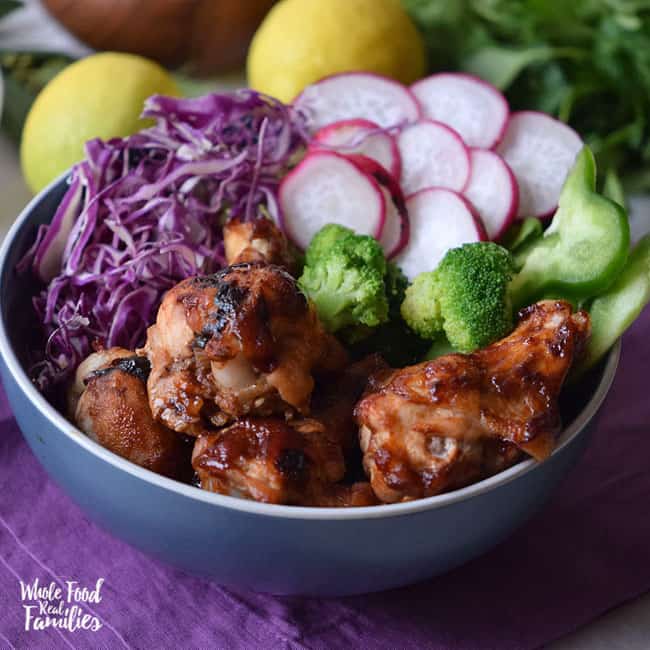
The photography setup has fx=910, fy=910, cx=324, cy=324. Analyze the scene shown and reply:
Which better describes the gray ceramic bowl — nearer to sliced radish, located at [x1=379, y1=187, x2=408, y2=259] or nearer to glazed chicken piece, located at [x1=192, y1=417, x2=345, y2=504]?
glazed chicken piece, located at [x1=192, y1=417, x2=345, y2=504]

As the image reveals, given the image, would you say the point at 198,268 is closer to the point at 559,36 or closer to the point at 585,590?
the point at 585,590

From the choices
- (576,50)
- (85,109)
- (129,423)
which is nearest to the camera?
(129,423)

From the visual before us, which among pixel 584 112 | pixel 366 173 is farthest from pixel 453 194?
pixel 584 112

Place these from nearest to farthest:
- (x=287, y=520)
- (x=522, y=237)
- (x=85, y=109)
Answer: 1. (x=287, y=520)
2. (x=522, y=237)
3. (x=85, y=109)

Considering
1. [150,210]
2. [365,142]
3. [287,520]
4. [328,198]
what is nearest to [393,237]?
[328,198]

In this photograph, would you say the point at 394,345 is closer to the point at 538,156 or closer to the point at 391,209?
the point at 391,209
